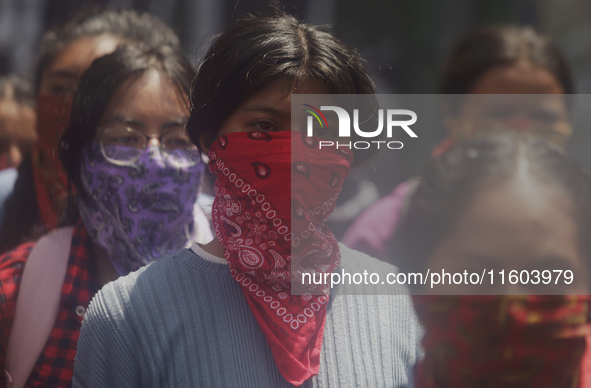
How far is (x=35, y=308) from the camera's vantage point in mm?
1656

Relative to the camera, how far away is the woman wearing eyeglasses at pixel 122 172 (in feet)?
5.93

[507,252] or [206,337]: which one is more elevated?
[507,252]

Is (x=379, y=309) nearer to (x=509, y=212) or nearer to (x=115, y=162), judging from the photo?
(x=509, y=212)

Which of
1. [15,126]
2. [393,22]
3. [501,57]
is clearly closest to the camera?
[501,57]

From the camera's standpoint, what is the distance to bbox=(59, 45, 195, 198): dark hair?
1.83m

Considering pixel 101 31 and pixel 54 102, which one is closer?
pixel 54 102

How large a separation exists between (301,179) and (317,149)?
0.10 meters

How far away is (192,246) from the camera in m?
1.44

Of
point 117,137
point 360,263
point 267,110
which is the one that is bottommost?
point 360,263

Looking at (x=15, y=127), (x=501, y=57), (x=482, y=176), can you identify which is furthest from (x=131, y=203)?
(x=15, y=127)

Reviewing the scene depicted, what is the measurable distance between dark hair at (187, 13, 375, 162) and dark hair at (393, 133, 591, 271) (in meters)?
0.49

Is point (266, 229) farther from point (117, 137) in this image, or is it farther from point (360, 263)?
point (117, 137)

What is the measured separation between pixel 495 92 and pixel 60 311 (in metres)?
1.81

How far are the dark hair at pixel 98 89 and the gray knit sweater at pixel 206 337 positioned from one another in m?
0.68
